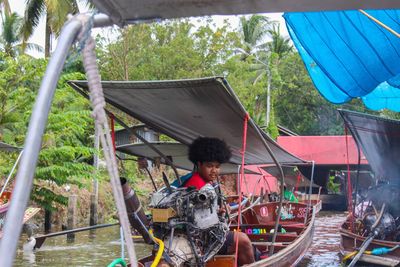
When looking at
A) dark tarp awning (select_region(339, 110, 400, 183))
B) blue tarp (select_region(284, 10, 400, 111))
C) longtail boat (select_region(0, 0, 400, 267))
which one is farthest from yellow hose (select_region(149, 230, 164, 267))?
dark tarp awning (select_region(339, 110, 400, 183))

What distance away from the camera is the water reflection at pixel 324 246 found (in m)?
11.6

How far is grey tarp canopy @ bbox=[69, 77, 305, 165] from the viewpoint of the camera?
4.56 m

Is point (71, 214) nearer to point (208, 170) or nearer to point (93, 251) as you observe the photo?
point (93, 251)

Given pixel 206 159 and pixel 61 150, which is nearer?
pixel 206 159

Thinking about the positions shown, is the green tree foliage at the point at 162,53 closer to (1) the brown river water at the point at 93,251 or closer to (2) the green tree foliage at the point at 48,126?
(1) the brown river water at the point at 93,251

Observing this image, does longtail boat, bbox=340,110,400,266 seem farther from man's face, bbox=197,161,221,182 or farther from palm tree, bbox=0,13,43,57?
palm tree, bbox=0,13,43,57

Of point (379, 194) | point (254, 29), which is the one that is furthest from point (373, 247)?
point (254, 29)

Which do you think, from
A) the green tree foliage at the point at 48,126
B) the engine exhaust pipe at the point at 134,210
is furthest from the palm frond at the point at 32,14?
the engine exhaust pipe at the point at 134,210

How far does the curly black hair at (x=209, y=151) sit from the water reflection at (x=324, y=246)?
6622 millimetres

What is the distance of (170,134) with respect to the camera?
19.7ft

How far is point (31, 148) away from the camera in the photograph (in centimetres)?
146

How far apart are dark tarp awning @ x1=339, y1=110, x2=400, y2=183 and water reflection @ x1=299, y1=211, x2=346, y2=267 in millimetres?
2962

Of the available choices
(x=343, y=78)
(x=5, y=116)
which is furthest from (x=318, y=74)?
(x=5, y=116)

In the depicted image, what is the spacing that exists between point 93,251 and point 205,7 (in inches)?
439
